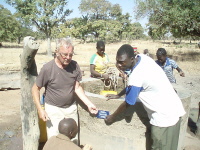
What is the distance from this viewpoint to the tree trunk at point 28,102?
272 cm

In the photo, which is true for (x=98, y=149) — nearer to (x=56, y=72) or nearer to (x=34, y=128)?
(x=34, y=128)

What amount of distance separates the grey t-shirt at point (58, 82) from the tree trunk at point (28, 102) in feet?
1.43

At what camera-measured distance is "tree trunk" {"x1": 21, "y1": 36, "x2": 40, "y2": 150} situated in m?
2.72

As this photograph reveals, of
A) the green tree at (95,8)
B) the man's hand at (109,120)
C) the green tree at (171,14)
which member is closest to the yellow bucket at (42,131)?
the man's hand at (109,120)

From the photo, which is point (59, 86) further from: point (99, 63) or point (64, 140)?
point (99, 63)

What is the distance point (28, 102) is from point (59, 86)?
30.6 inches

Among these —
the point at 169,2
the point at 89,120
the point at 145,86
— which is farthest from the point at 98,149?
the point at 169,2

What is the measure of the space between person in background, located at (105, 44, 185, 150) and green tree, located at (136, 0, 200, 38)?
1020 centimetres

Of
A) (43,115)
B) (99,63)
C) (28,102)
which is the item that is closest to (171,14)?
(99,63)

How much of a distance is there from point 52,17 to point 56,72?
17.2 meters

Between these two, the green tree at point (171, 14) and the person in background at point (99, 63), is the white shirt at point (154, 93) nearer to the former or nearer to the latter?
the person in background at point (99, 63)

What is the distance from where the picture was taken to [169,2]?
12.7 metres

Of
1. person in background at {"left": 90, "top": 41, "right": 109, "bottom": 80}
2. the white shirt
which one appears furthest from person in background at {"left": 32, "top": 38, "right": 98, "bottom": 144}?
person in background at {"left": 90, "top": 41, "right": 109, "bottom": 80}

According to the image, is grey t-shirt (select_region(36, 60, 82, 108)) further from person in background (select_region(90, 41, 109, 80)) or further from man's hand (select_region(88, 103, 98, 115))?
person in background (select_region(90, 41, 109, 80))
